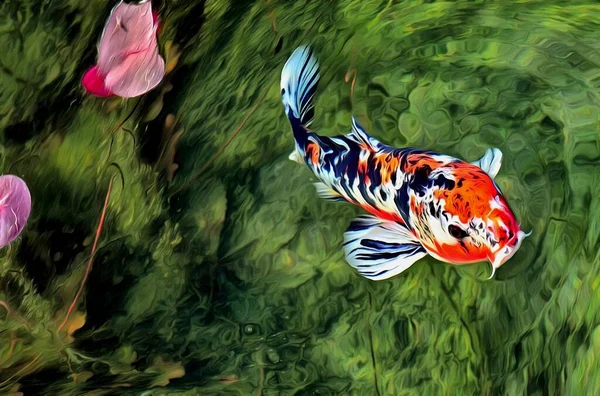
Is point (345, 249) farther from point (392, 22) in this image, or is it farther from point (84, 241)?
point (84, 241)

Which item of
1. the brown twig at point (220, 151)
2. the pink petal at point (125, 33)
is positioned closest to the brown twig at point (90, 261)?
the brown twig at point (220, 151)

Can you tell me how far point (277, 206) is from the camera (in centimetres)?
128

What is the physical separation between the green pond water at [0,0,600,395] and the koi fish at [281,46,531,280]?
36 mm

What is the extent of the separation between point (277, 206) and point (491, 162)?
422 mm

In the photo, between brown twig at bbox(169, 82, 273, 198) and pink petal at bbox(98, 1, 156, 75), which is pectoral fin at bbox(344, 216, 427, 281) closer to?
brown twig at bbox(169, 82, 273, 198)

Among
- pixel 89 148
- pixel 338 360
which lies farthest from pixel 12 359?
pixel 338 360

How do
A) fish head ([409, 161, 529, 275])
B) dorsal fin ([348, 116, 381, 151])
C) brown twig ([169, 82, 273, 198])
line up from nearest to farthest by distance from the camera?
fish head ([409, 161, 529, 275]) < dorsal fin ([348, 116, 381, 151]) < brown twig ([169, 82, 273, 198])

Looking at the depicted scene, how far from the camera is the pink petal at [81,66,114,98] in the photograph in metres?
1.41

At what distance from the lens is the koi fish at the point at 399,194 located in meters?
0.95

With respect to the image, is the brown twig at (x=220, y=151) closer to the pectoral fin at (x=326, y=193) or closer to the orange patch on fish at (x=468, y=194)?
the pectoral fin at (x=326, y=193)

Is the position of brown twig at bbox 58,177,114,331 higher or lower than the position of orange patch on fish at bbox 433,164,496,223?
lower

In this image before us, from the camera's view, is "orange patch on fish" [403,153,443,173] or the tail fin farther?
the tail fin

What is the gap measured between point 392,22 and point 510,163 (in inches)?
13.4

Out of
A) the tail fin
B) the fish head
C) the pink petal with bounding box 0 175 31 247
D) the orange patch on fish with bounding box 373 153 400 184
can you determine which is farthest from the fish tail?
the pink petal with bounding box 0 175 31 247
